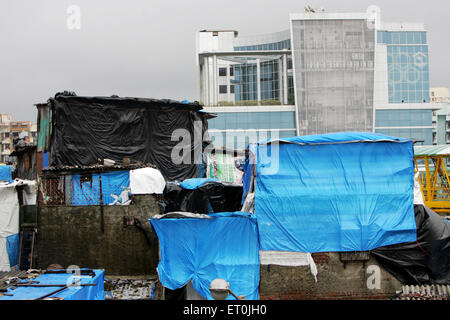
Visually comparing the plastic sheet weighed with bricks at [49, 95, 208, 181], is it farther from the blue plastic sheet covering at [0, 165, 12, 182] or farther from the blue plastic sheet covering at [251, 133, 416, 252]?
the blue plastic sheet covering at [251, 133, 416, 252]

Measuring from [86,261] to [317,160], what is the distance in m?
7.14

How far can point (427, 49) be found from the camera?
60250 millimetres

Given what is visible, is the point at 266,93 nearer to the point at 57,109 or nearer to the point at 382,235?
the point at 57,109

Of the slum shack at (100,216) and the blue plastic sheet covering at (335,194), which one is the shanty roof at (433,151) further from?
the slum shack at (100,216)

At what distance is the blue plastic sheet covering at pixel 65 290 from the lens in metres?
6.58

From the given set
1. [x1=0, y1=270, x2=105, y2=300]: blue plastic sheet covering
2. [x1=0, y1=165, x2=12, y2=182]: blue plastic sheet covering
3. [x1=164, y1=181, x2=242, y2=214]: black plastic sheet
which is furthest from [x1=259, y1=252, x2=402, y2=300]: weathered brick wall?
[x1=0, y1=165, x2=12, y2=182]: blue plastic sheet covering

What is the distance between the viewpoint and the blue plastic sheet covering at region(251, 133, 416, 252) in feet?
26.6

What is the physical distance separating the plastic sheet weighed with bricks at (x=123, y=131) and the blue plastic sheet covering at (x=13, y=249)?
3.52 m

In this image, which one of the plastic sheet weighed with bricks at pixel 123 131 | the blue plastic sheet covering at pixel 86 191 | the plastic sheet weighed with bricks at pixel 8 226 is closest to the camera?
the blue plastic sheet covering at pixel 86 191

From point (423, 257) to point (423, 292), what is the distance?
0.71m

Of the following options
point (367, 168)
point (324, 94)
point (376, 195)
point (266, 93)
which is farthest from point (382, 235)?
point (266, 93)

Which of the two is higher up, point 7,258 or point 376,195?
point 376,195

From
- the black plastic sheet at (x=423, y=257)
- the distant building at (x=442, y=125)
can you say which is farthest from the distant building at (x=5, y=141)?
the distant building at (x=442, y=125)

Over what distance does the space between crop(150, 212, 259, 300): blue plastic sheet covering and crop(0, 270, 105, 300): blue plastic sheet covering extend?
1285mm
